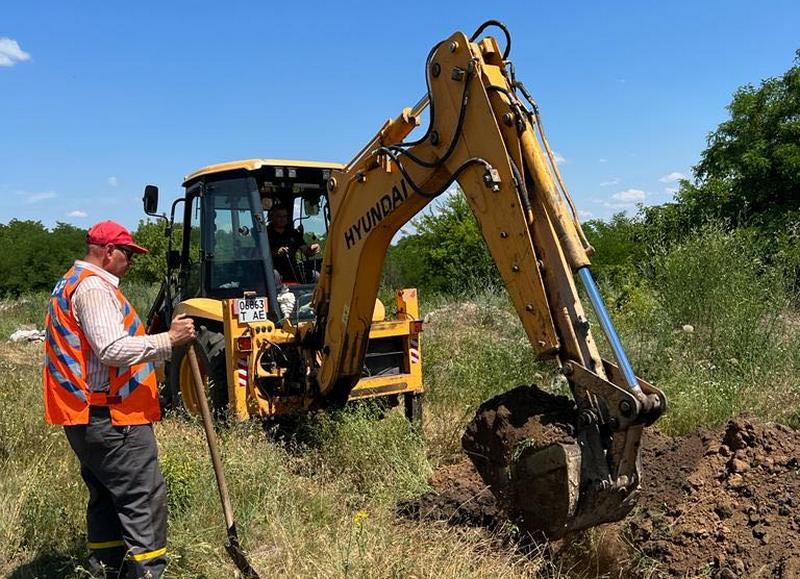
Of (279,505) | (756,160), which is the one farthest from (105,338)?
(756,160)

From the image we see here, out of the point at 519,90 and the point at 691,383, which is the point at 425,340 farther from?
the point at 519,90

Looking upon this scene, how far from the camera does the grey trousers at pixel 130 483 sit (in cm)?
371

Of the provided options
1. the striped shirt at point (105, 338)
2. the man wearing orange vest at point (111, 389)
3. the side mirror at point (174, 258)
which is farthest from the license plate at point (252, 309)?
the striped shirt at point (105, 338)

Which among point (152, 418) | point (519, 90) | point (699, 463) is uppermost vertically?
point (519, 90)

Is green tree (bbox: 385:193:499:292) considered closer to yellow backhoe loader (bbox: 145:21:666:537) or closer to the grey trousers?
yellow backhoe loader (bbox: 145:21:666:537)

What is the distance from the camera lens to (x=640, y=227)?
20.9 metres

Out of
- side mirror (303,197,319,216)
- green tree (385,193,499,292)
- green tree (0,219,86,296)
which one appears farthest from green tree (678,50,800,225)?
green tree (0,219,86,296)

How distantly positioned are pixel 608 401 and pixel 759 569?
1.40 metres

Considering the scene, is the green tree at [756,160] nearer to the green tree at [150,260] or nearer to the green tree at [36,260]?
the green tree at [150,260]

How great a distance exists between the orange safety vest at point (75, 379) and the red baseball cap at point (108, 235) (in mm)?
175

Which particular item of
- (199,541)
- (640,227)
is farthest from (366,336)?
(640,227)

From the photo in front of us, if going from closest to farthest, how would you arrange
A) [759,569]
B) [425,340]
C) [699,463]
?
1. [759,569]
2. [699,463]
3. [425,340]

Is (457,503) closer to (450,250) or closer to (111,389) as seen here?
(111,389)

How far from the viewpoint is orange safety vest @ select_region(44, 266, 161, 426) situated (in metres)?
3.68
